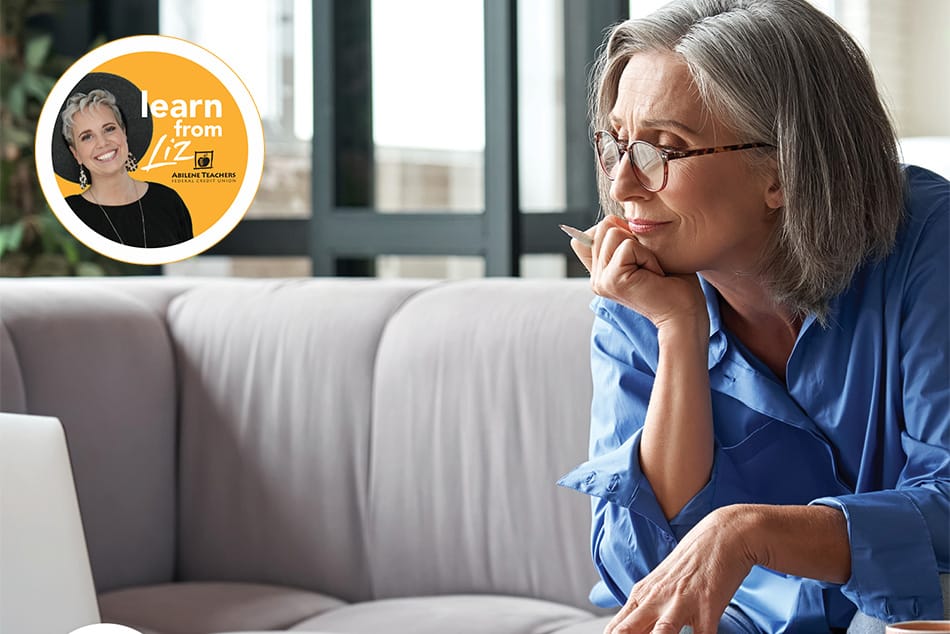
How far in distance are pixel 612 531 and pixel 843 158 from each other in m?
0.48

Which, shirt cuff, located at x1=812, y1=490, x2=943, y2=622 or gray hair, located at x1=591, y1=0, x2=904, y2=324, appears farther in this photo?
gray hair, located at x1=591, y1=0, x2=904, y2=324

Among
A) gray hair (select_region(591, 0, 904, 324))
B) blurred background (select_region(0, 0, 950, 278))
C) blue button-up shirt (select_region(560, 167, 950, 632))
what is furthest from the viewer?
blurred background (select_region(0, 0, 950, 278))

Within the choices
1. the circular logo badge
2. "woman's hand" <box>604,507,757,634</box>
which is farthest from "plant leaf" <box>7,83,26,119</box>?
"woman's hand" <box>604,507,757,634</box>

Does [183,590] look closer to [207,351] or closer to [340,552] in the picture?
[340,552]

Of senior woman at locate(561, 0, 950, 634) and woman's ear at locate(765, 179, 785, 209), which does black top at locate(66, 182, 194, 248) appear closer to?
senior woman at locate(561, 0, 950, 634)

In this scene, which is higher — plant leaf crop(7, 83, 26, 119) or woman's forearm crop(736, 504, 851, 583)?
plant leaf crop(7, 83, 26, 119)

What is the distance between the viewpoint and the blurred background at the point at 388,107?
9.92 ft

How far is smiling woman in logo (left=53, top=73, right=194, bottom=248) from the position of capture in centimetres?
117

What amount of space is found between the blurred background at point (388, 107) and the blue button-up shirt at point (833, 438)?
1532 millimetres

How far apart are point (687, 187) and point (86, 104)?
0.62m

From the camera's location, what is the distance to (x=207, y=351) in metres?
2.36

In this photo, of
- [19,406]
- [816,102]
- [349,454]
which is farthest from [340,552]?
[816,102]

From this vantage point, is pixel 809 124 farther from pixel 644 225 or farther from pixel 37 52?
pixel 37 52

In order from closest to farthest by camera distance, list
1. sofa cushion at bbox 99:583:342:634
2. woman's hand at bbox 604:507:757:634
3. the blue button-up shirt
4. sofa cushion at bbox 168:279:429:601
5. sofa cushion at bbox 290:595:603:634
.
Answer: woman's hand at bbox 604:507:757:634 < the blue button-up shirt < sofa cushion at bbox 290:595:603:634 < sofa cushion at bbox 99:583:342:634 < sofa cushion at bbox 168:279:429:601
